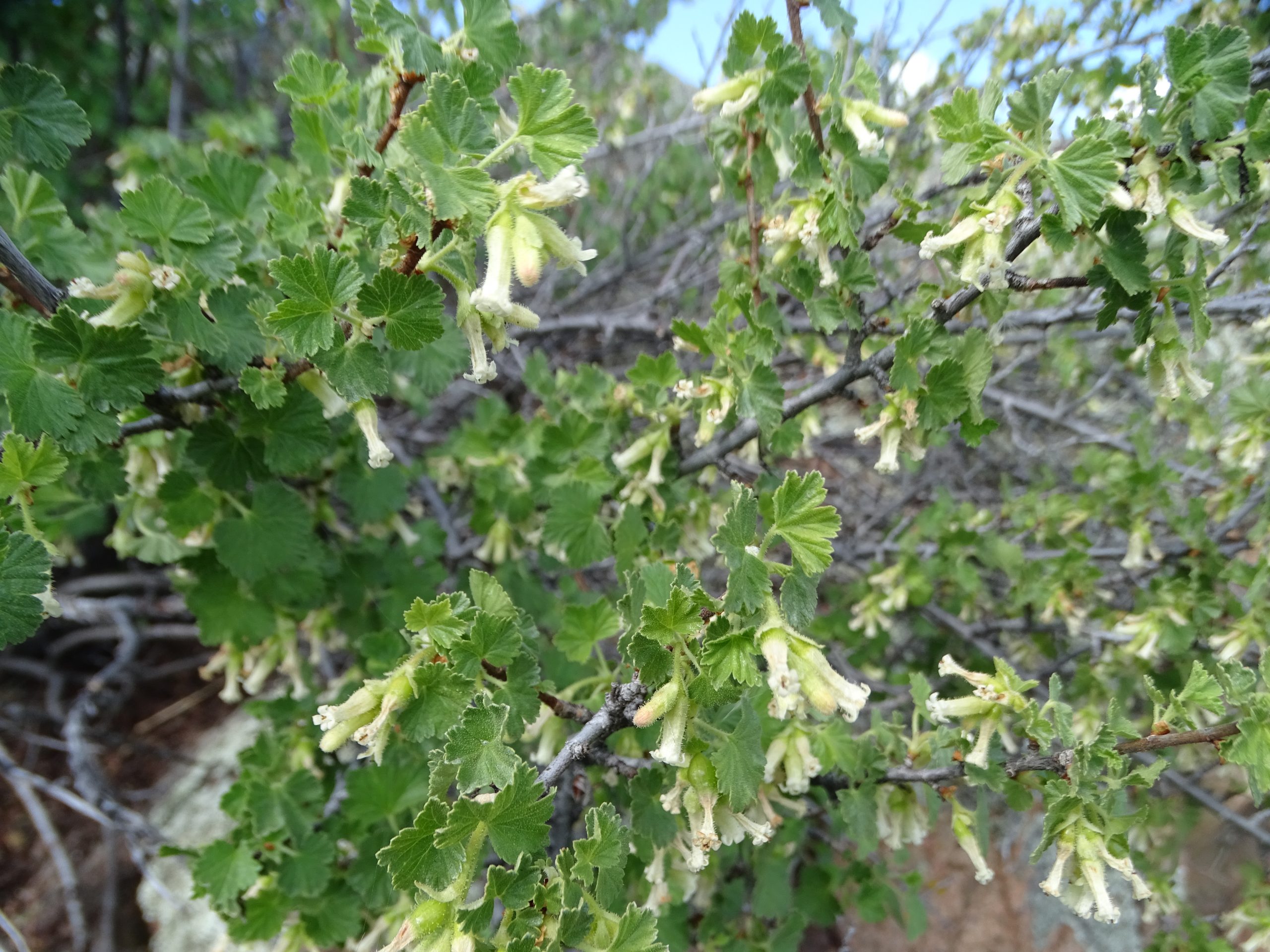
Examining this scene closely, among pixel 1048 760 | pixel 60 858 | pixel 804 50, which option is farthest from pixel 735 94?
pixel 60 858

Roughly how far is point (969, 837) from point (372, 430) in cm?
124

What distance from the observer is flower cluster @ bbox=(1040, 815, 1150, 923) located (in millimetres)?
963

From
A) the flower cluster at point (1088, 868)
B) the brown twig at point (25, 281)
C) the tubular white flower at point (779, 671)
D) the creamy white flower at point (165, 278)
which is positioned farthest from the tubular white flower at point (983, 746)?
Result: the brown twig at point (25, 281)

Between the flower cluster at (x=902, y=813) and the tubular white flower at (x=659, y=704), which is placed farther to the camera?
the flower cluster at (x=902, y=813)

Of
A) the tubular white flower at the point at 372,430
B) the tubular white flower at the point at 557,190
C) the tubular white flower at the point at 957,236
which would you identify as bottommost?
the tubular white flower at the point at 372,430

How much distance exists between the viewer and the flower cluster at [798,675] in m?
0.85

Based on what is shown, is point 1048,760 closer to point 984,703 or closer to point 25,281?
point 984,703

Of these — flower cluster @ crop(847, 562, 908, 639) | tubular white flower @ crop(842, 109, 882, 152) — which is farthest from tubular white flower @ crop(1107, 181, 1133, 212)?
flower cluster @ crop(847, 562, 908, 639)

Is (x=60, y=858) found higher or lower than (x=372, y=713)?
lower

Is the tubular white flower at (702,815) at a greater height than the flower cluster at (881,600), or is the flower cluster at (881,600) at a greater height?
the flower cluster at (881,600)

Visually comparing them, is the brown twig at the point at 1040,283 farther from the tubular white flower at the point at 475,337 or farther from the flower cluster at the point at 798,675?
the tubular white flower at the point at 475,337

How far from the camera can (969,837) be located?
1262 mm

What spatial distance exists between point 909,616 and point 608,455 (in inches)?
57.2

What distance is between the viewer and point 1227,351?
285 centimetres
